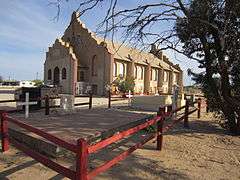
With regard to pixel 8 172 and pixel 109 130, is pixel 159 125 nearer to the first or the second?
pixel 109 130

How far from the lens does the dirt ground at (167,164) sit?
20.4 feet

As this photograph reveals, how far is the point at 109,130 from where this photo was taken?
9.59 m

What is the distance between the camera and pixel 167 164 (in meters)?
7.14

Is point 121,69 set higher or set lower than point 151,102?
higher

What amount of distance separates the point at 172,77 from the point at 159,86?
6.17 metres


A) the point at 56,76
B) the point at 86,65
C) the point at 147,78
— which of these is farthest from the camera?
the point at 147,78

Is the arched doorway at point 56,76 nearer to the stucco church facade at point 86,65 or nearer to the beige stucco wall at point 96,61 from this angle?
the stucco church facade at point 86,65

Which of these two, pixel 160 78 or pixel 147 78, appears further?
pixel 160 78

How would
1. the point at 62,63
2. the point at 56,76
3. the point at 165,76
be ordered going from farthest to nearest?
the point at 165,76, the point at 56,76, the point at 62,63

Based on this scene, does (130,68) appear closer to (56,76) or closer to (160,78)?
(56,76)

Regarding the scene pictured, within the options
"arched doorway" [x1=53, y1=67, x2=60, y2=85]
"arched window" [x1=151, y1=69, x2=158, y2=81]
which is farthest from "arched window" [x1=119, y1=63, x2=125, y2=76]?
"arched window" [x1=151, y1=69, x2=158, y2=81]

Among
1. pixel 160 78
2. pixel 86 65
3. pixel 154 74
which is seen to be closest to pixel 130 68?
pixel 86 65

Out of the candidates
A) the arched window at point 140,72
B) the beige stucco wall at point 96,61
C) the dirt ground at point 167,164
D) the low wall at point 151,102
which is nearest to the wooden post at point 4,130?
the dirt ground at point 167,164

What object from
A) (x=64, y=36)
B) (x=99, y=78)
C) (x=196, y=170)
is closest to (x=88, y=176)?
(x=196, y=170)
